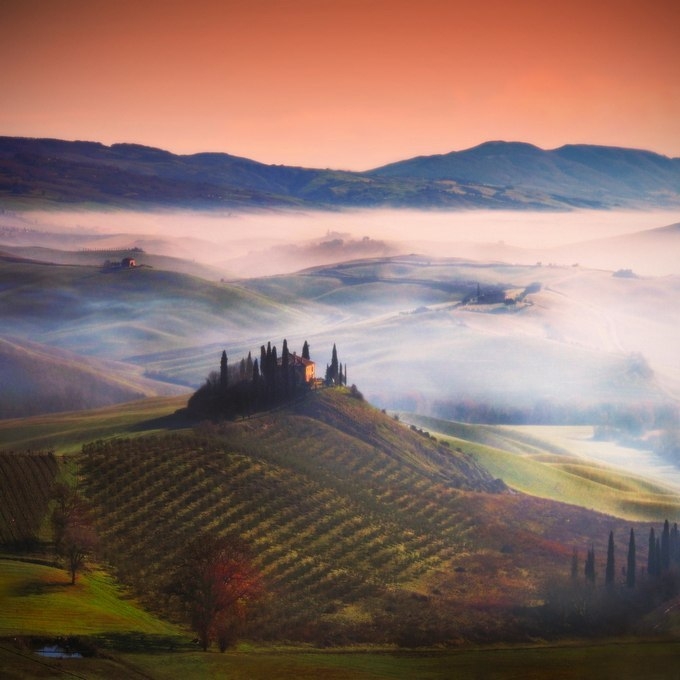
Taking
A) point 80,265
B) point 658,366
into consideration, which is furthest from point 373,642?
point 80,265

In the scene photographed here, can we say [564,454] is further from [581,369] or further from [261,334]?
[261,334]

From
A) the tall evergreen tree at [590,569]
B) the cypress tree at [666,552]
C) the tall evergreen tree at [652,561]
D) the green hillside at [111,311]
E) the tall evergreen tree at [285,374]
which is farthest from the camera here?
the green hillside at [111,311]

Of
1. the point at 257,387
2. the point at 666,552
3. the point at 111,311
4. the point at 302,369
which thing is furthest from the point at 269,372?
the point at 111,311

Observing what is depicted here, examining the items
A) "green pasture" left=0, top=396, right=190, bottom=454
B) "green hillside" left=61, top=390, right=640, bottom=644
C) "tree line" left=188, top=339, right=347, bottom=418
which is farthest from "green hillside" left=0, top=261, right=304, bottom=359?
"green hillside" left=61, top=390, right=640, bottom=644

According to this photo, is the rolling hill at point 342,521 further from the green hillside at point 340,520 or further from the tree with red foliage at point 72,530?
the tree with red foliage at point 72,530

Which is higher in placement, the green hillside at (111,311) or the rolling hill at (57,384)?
the green hillside at (111,311)

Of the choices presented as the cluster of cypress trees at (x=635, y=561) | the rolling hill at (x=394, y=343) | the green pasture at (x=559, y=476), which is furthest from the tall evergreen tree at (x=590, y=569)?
the rolling hill at (x=394, y=343)
